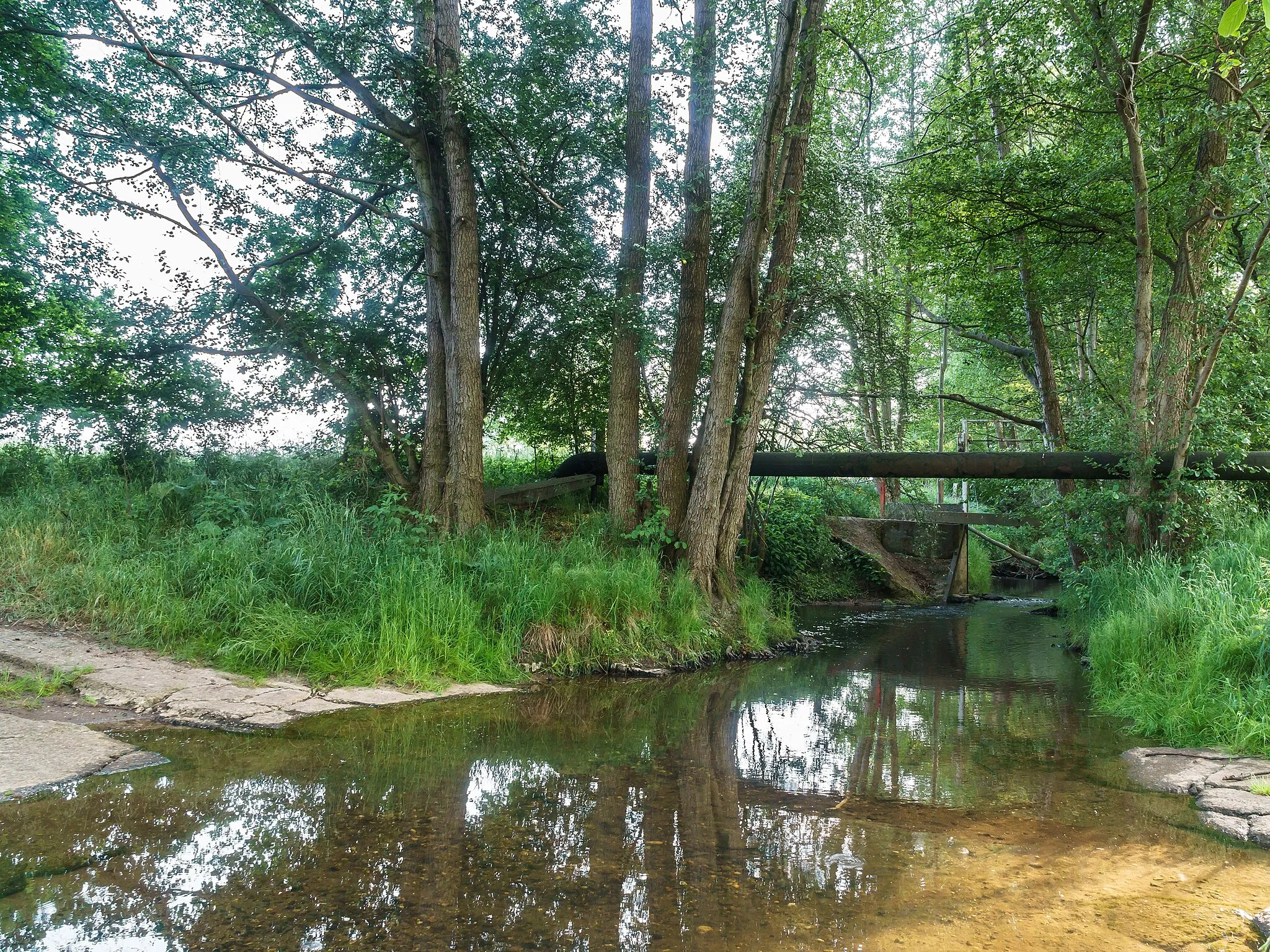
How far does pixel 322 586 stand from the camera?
6672 millimetres

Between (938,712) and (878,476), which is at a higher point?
(878,476)

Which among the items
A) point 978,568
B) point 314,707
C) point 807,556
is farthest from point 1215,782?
point 978,568

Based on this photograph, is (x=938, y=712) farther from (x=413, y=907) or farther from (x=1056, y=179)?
(x=1056, y=179)

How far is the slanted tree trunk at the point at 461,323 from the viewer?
880cm

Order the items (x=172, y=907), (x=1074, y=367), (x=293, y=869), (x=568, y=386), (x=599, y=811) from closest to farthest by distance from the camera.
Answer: (x=172, y=907), (x=293, y=869), (x=599, y=811), (x=568, y=386), (x=1074, y=367)

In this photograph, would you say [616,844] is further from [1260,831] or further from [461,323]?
[461,323]

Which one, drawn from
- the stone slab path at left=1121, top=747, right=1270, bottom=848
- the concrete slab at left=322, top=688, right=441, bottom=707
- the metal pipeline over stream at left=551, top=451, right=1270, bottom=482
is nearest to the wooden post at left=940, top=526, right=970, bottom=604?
the metal pipeline over stream at left=551, top=451, right=1270, bottom=482

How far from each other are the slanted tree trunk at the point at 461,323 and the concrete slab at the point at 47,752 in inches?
183

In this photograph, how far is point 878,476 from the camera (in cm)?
1116

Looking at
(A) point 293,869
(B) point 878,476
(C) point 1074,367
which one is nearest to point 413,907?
(A) point 293,869

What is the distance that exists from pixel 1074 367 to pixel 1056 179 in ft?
34.3

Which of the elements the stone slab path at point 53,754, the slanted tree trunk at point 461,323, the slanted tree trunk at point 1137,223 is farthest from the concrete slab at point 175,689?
the slanted tree trunk at point 1137,223

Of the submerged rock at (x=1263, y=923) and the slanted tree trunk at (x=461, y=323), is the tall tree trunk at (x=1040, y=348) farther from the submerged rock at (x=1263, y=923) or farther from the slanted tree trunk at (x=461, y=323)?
the submerged rock at (x=1263, y=923)

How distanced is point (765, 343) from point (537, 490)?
388 cm
